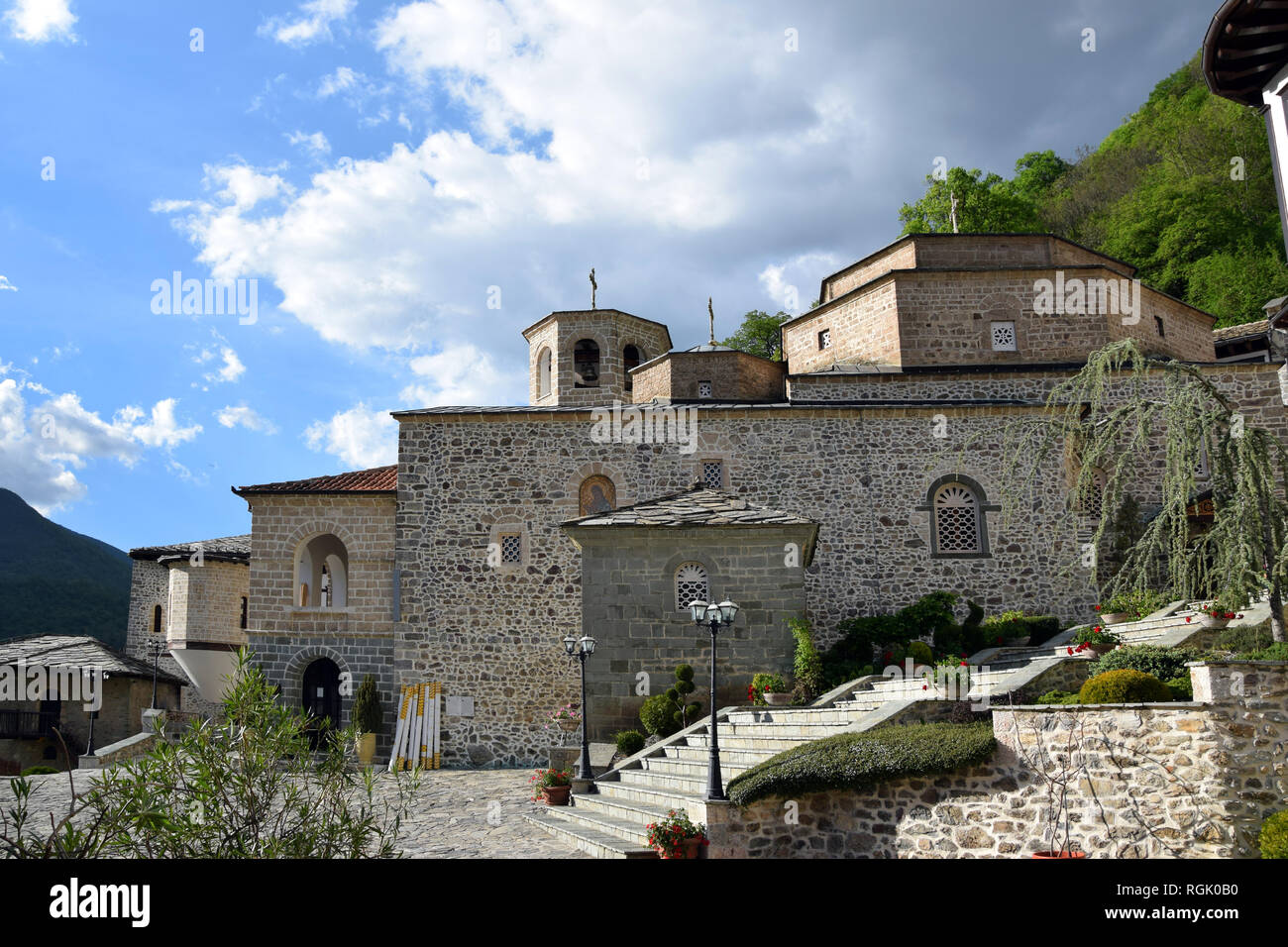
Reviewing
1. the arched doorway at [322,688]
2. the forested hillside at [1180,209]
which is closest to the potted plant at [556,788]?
the arched doorway at [322,688]

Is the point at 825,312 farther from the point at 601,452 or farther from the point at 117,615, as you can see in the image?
the point at 117,615

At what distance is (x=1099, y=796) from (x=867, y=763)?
229cm

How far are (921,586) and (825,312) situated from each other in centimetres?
889

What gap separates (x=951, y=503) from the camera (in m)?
20.1

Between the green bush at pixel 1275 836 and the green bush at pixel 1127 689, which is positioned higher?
the green bush at pixel 1127 689

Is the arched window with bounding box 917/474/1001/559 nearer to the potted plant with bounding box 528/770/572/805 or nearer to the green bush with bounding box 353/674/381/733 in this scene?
the potted plant with bounding box 528/770/572/805

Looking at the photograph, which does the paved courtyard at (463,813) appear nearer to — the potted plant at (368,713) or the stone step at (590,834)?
the stone step at (590,834)

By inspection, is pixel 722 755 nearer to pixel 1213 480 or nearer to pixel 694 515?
pixel 694 515

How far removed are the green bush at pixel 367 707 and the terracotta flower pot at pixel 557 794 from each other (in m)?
6.55

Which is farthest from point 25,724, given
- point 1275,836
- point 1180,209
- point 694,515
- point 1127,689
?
point 1180,209

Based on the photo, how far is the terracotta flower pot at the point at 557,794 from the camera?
531 inches

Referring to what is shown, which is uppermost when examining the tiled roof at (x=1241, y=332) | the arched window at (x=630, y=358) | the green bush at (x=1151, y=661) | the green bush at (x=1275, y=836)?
the tiled roof at (x=1241, y=332)
